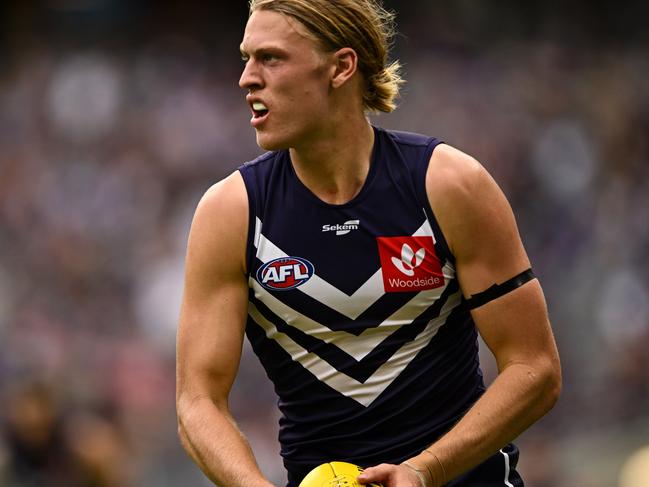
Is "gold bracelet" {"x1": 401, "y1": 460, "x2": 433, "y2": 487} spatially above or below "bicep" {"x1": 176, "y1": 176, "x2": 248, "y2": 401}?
below

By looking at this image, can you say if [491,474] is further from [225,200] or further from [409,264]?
[225,200]

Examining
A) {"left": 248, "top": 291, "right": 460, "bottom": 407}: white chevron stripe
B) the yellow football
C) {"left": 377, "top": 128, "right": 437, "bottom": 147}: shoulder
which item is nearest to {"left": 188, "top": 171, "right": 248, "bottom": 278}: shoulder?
{"left": 248, "top": 291, "right": 460, "bottom": 407}: white chevron stripe

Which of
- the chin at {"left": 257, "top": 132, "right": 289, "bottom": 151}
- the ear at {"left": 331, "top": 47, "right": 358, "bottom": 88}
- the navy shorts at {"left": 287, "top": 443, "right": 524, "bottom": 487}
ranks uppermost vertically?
the ear at {"left": 331, "top": 47, "right": 358, "bottom": 88}

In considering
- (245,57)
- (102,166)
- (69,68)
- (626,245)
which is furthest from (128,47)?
(245,57)

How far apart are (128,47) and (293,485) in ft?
39.6

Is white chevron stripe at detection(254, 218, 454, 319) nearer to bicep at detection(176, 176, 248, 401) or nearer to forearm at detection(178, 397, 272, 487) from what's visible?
bicep at detection(176, 176, 248, 401)

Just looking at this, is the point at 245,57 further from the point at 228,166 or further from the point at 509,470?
the point at 228,166

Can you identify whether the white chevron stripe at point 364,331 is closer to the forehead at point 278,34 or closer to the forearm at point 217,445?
the forearm at point 217,445

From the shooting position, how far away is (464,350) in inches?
199

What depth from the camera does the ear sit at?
16.2ft

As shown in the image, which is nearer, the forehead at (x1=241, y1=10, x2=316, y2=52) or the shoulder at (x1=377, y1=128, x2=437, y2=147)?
the forehead at (x1=241, y1=10, x2=316, y2=52)

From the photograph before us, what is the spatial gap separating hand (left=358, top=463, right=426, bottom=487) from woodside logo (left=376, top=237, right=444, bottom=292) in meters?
0.71

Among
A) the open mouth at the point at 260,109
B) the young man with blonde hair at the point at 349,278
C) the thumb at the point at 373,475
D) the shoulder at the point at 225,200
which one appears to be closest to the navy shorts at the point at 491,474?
the young man with blonde hair at the point at 349,278

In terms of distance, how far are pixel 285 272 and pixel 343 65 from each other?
79 centimetres
